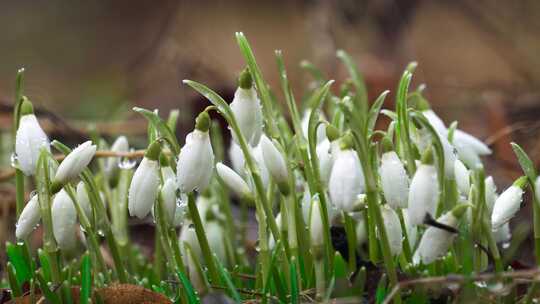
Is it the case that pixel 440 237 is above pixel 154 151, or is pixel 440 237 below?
below

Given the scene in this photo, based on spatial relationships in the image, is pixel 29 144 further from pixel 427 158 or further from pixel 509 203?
pixel 509 203

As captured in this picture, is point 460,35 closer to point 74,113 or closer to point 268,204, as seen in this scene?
point 74,113

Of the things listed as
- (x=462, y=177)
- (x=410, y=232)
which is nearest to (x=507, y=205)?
(x=462, y=177)

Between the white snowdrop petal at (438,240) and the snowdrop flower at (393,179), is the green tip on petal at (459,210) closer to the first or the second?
the white snowdrop petal at (438,240)

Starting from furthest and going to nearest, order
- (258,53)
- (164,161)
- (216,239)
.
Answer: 1. (258,53)
2. (216,239)
3. (164,161)

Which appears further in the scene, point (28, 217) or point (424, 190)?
point (28, 217)

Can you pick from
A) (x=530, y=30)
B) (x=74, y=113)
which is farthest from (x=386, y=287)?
(x=530, y=30)

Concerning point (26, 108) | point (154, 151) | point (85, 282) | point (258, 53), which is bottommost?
point (85, 282)
